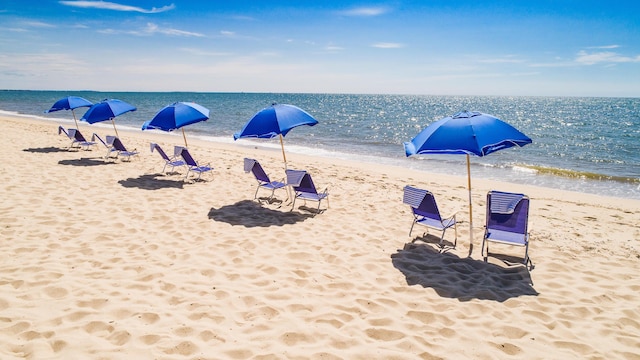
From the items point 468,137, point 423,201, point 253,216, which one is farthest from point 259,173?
point 468,137

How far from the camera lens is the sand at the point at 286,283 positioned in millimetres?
3326

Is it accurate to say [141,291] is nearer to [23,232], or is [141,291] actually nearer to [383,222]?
[23,232]

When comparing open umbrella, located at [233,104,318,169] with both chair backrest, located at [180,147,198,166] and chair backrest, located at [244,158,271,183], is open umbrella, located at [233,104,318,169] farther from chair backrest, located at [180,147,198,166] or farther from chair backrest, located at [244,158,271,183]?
chair backrest, located at [180,147,198,166]

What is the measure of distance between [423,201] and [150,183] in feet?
22.3

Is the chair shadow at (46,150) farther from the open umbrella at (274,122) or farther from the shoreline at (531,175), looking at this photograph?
the shoreline at (531,175)

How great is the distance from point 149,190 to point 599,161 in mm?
19990

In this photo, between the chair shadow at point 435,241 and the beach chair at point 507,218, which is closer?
the beach chair at point 507,218

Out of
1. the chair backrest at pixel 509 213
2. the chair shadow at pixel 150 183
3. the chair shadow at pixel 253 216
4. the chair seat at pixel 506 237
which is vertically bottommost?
the chair shadow at pixel 253 216

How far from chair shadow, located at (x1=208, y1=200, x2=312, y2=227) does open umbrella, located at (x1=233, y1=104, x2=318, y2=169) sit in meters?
1.51

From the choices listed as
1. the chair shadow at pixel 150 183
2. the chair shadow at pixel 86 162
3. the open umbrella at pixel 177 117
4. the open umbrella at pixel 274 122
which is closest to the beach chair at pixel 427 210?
the open umbrella at pixel 274 122

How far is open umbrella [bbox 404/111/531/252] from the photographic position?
455 centimetres

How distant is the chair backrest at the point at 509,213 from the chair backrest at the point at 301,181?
3249 mm

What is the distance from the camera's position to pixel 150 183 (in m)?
9.05

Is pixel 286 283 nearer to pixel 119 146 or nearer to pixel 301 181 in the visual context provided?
pixel 301 181
